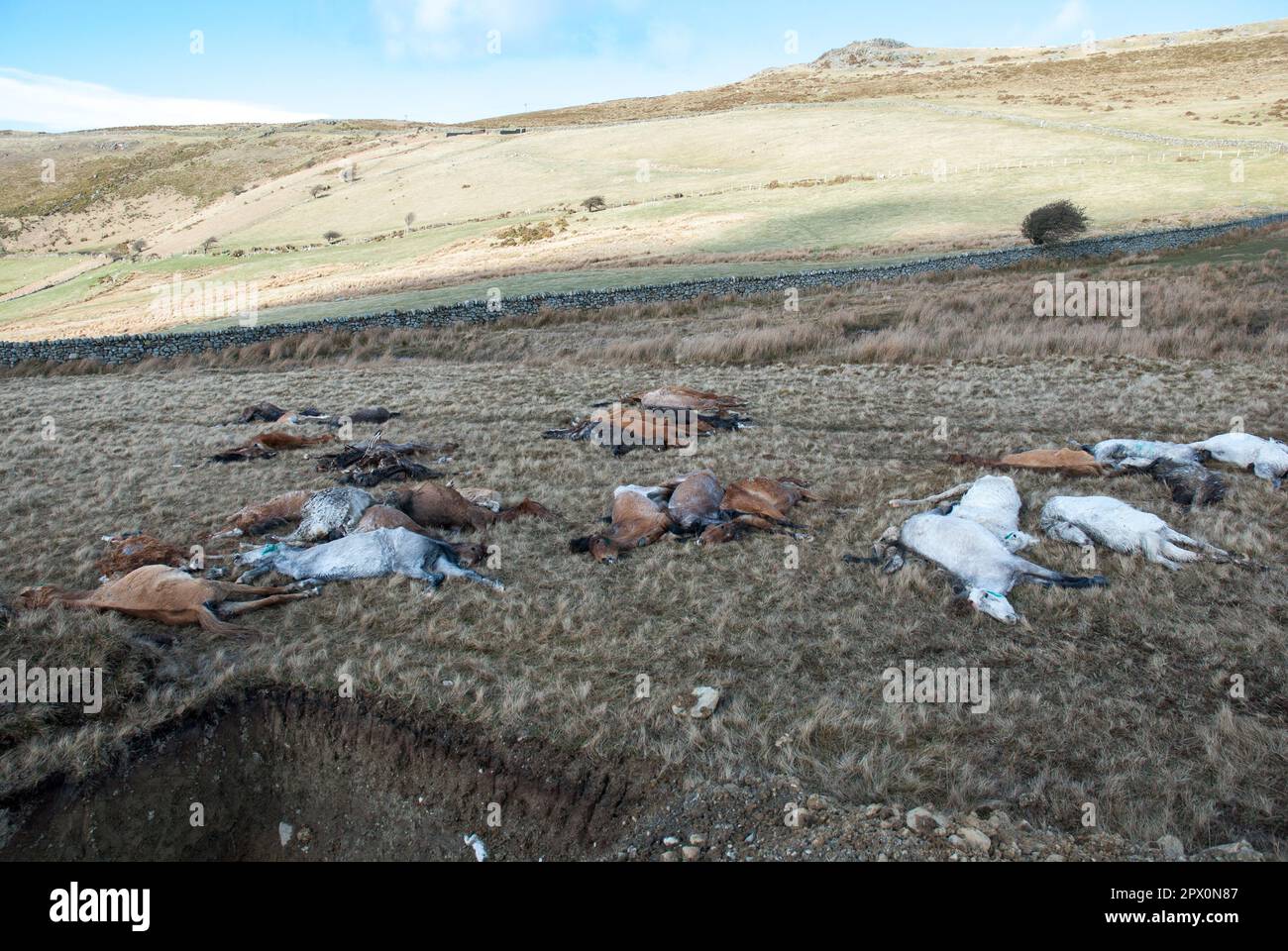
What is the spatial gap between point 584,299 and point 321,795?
26.0 metres

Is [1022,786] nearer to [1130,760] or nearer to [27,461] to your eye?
[1130,760]

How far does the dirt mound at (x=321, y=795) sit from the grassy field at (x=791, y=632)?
18 centimetres

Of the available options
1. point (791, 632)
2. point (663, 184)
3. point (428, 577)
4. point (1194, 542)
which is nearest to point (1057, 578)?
point (1194, 542)

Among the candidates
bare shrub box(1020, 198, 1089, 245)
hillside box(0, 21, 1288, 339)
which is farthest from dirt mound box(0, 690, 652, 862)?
bare shrub box(1020, 198, 1089, 245)

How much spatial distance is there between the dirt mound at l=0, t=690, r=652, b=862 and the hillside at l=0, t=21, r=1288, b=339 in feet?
104

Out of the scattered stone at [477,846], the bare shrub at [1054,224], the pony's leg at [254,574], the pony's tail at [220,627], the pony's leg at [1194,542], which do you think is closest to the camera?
the scattered stone at [477,846]

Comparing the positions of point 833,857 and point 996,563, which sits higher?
point 996,563

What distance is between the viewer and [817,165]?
6325 centimetres

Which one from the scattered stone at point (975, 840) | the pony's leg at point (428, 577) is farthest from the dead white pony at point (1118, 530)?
the pony's leg at point (428, 577)

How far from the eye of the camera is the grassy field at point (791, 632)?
13.5ft

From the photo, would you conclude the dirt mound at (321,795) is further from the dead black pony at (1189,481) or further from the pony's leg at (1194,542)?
the dead black pony at (1189,481)

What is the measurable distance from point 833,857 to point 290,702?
11.4 feet

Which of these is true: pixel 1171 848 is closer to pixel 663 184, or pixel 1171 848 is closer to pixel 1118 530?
pixel 1118 530
